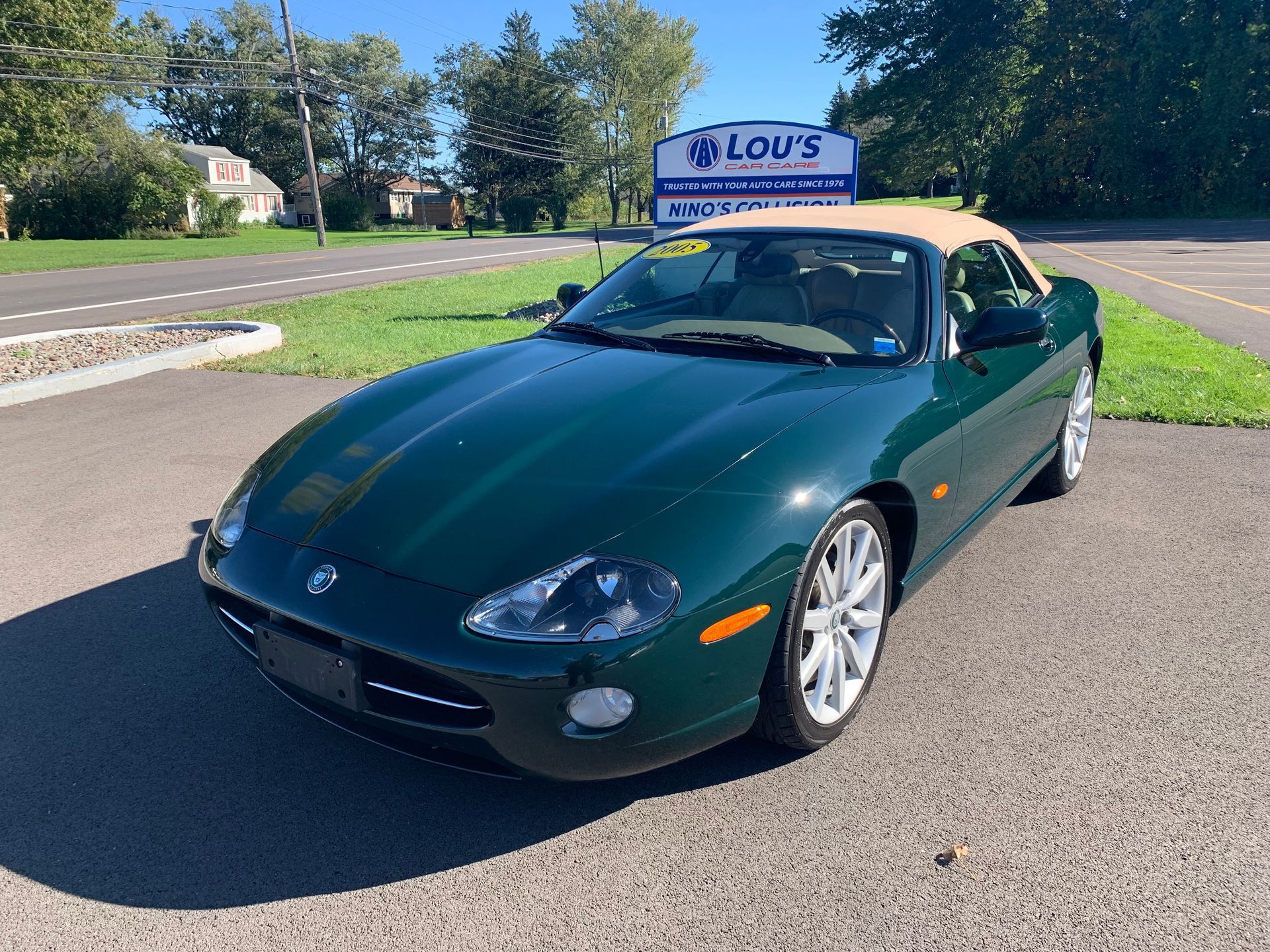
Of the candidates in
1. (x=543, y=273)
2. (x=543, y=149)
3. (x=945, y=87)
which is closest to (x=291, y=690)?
(x=543, y=273)

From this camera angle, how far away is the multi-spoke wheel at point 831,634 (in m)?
2.42

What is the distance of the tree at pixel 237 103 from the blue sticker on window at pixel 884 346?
3136 inches

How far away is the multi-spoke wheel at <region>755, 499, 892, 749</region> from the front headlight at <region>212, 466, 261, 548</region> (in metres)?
1.63

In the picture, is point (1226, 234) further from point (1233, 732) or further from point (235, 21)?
point (235, 21)

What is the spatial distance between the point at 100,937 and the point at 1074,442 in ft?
15.9

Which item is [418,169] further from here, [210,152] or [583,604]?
[583,604]

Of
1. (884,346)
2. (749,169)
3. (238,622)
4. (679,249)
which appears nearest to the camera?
(238,622)

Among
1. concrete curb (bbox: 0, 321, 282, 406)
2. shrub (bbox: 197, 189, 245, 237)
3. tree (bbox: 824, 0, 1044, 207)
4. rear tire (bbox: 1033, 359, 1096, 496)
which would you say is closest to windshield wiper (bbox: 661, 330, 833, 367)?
rear tire (bbox: 1033, 359, 1096, 496)

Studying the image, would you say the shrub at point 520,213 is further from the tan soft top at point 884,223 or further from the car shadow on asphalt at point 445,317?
the tan soft top at point 884,223

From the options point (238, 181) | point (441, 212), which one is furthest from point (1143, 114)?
point (238, 181)

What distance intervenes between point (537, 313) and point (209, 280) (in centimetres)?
1151

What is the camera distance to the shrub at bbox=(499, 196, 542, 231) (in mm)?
54656

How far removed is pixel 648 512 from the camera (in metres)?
2.30

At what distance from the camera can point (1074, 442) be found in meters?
4.95
